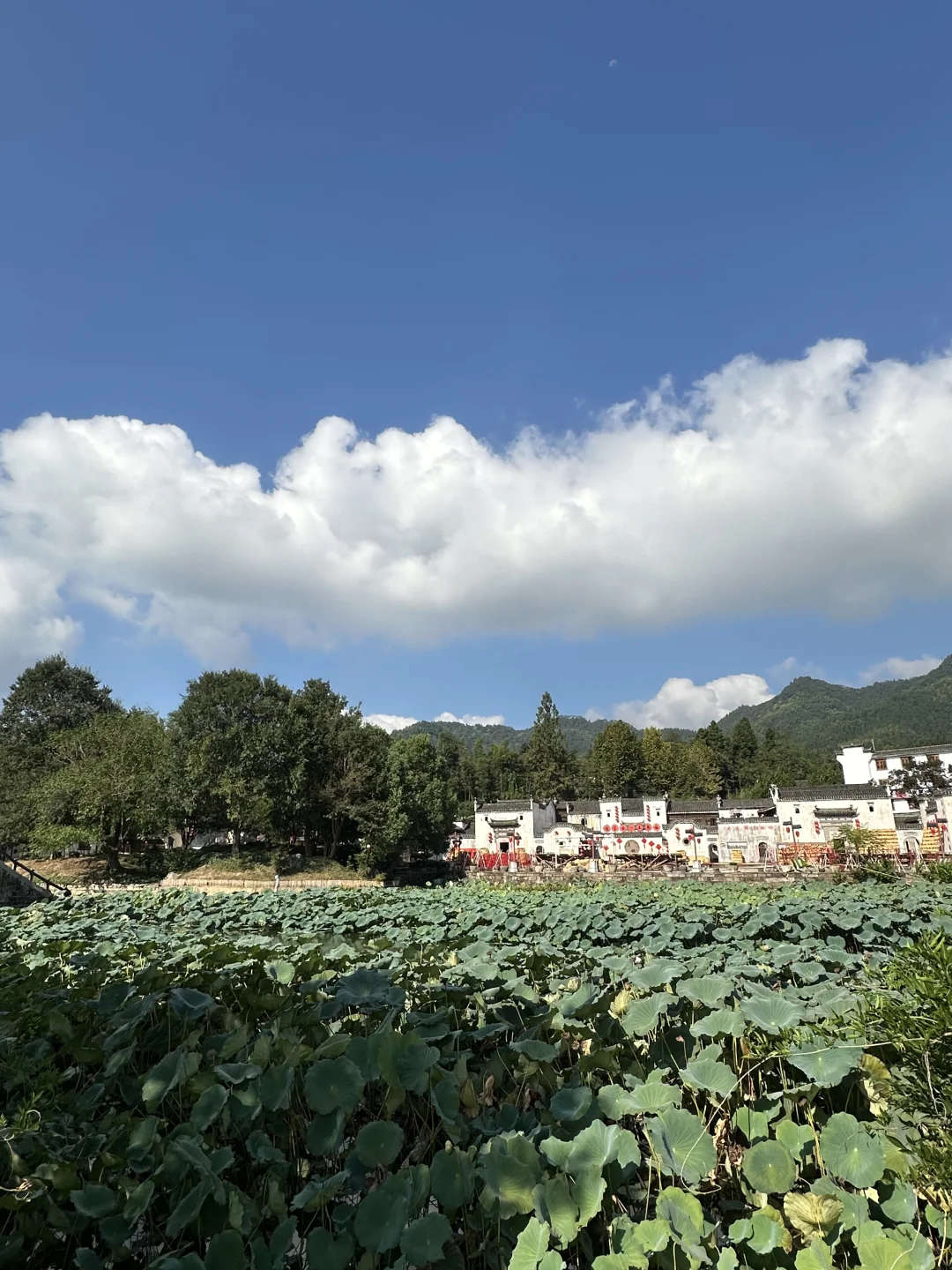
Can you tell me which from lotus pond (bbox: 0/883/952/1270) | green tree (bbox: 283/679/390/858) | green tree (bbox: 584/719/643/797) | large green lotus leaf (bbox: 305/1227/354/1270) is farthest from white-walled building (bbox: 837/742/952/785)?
large green lotus leaf (bbox: 305/1227/354/1270)

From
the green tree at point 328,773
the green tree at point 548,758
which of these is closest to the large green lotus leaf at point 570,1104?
the green tree at point 328,773

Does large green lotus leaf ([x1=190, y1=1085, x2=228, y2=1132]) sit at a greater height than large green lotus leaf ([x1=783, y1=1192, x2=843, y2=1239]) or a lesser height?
greater

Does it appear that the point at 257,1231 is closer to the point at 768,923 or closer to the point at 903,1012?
the point at 903,1012

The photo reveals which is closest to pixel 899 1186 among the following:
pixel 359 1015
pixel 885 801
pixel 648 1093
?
pixel 648 1093

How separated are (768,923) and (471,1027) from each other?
509 cm

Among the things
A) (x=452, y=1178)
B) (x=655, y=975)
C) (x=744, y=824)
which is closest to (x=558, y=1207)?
(x=452, y=1178)

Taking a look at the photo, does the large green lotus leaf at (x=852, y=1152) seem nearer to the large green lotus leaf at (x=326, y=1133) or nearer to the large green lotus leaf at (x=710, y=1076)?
the large green lotus leaf at (x=710, y=1076)

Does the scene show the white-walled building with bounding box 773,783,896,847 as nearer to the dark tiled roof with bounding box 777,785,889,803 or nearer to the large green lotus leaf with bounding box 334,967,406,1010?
the dark tiled roof with bounding box 777,785,889,803

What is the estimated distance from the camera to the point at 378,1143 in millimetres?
2613

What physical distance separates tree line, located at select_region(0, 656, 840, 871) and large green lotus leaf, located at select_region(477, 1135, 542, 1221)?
100ft

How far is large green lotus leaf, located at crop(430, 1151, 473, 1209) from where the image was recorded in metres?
2.36

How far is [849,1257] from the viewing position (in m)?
2.34

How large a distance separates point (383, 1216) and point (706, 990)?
6.32 feet

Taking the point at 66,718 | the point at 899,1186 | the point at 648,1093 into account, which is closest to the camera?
the point at 899,1186
